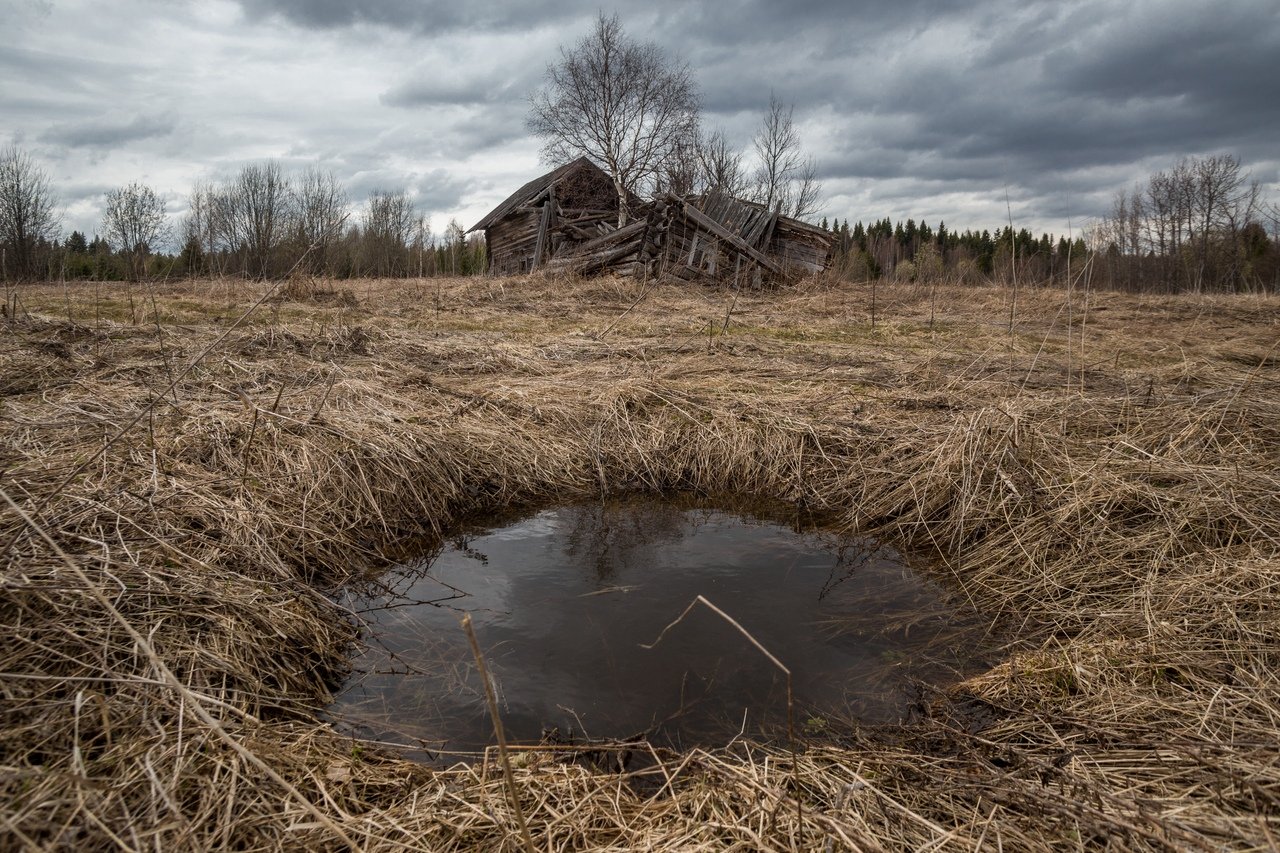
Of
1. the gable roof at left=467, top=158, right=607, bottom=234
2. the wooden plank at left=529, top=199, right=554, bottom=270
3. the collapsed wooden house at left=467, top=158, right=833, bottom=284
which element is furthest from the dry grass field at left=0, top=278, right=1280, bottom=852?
the gable roof at left=467, top=158, right=607, bottom=234

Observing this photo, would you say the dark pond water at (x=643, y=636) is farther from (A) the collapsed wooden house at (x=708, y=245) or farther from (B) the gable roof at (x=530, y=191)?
(B) the gable roof at (x=530, y=191)

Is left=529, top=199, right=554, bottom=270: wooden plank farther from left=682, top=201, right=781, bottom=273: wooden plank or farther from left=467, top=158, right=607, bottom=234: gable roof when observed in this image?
left=682, top=201, right=781, bottom=273: wooden plank

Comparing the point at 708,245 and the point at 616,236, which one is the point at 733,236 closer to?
the point at 708,245

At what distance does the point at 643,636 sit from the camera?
3367mm

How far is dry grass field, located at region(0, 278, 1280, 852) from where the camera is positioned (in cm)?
190

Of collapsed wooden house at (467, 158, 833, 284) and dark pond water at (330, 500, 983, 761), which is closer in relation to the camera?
dark pond water at (330, 500, 983, 761)

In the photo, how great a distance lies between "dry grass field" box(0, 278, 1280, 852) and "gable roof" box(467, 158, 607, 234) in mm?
16907

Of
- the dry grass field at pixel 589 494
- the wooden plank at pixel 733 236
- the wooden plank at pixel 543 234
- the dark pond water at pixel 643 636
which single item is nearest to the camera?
the dry grass field at pixel 589 494

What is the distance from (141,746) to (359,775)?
→ 2.02 ft

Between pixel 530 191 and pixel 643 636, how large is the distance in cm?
2362

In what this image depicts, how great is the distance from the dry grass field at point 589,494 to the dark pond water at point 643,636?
21 cm

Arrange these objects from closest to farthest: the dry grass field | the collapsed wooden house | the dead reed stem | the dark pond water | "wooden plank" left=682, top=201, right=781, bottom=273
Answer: the dead reed stem
the dry grass field
the dark pond water
"wooden plank" left=682, top=201, right=781, bottom=273
the collapsed wooden house

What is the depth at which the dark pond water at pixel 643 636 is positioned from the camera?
2.79 metres

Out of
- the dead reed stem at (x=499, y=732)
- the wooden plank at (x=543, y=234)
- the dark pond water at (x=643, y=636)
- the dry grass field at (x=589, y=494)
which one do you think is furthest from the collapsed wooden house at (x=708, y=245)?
the dead reed stem at (x=499, y=732)
